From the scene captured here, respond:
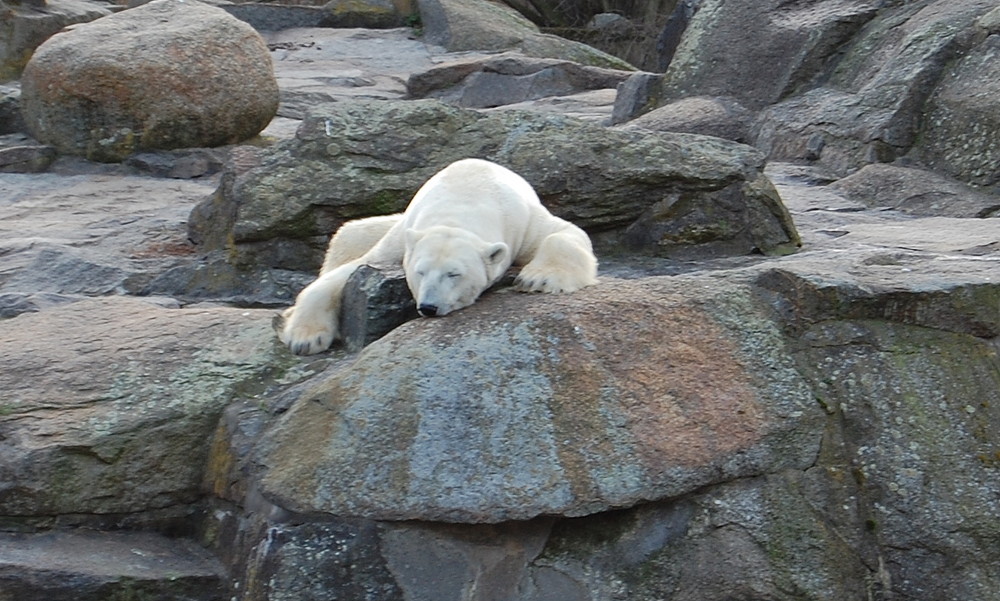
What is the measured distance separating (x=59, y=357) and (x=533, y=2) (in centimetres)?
1681

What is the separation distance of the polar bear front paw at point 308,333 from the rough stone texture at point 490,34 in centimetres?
1024

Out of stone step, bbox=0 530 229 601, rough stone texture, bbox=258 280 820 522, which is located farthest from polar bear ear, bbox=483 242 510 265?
stone step, bbox=0 530 229 601

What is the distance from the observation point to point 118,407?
402 cm

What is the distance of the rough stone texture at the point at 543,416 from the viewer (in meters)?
3.41

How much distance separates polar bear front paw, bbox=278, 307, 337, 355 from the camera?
4.22m

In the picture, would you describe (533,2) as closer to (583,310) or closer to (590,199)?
(590,199)

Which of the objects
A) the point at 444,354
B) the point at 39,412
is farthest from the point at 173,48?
the point at 444,354

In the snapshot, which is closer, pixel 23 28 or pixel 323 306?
pixel 323 306

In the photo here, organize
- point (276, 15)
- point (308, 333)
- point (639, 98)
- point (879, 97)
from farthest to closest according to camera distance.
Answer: point (276, 15) → point (639, 98) → point (879, 97) → point (308, 333)

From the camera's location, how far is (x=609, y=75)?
12.2 meters

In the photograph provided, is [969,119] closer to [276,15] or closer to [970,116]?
[970,116]

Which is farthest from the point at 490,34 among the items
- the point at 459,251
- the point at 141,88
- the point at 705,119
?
the point at 459,251

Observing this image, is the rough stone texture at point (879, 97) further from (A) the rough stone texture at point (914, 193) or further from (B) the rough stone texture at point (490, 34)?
(B) the rough stone texture at point (490, 34)

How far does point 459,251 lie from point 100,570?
4.84 feet
